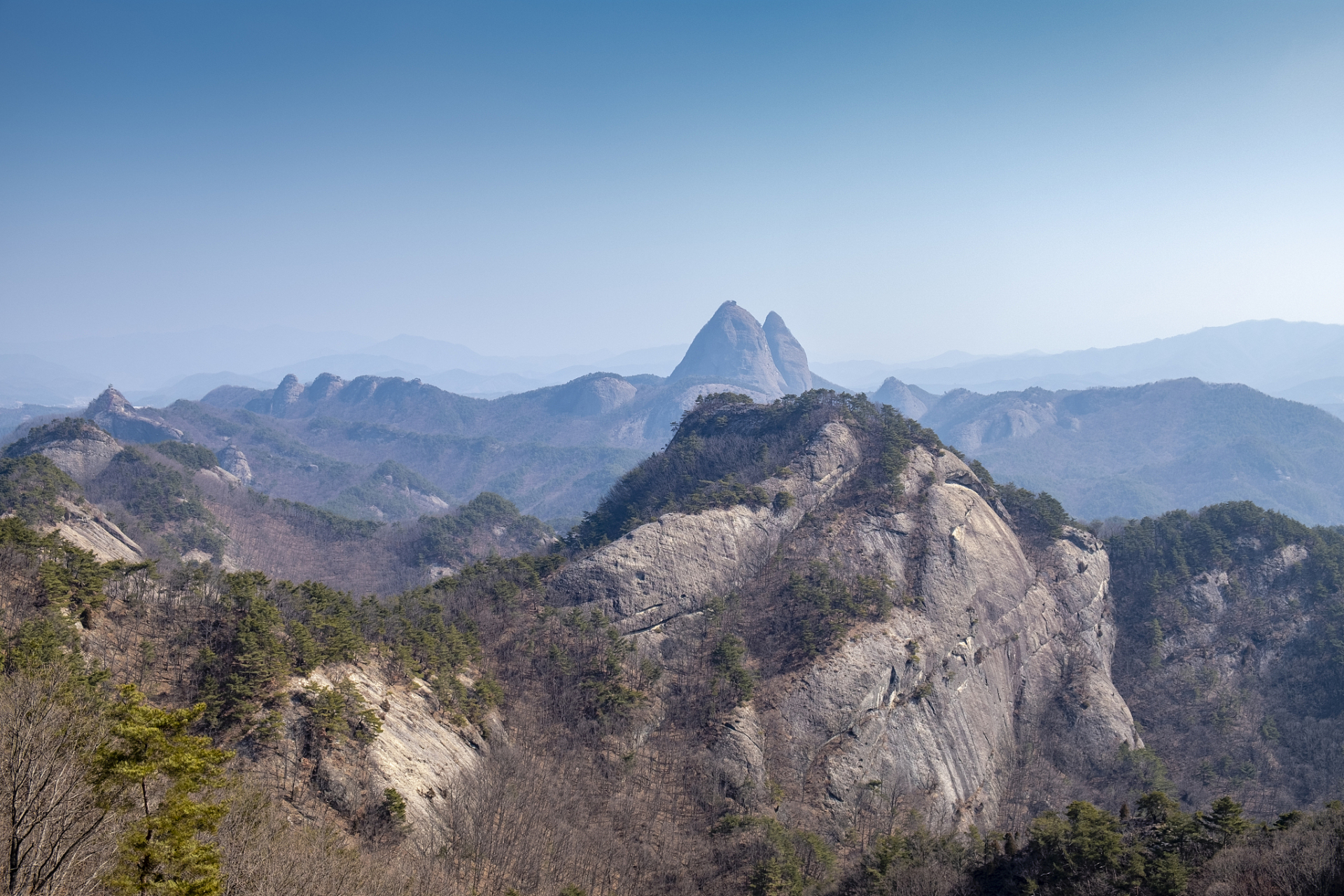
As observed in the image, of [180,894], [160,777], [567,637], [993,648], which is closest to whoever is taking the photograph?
[180,894]

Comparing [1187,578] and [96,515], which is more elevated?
[96,515]

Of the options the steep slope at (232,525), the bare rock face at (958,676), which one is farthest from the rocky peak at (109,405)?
the bare rock face at (958,676)

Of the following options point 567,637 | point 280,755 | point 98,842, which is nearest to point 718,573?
point 567,637

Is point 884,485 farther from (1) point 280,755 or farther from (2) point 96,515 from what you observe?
(2) point 96,515

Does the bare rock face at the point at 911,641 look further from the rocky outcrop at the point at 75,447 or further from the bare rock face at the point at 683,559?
the rocky outcrop at the point at 75,447

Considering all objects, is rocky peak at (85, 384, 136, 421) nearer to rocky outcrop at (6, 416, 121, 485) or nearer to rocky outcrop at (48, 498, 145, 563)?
rocky outcrop at (6, 416, 121, 485)

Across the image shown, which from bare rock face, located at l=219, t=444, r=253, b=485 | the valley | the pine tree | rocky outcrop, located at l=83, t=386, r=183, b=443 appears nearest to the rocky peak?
rocky outcrop, located at l=83, t=386, r=183, b=443
